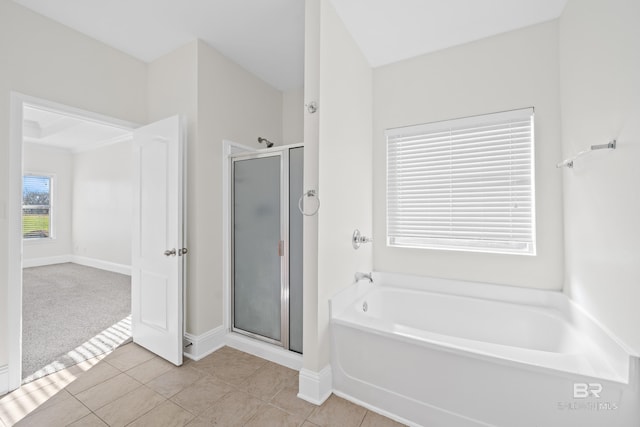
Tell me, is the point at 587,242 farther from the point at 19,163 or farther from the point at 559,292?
the point at 19,163

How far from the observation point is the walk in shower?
2.22 m

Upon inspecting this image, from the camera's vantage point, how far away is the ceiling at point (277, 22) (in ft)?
6.11

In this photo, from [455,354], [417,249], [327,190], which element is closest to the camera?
[455,354]

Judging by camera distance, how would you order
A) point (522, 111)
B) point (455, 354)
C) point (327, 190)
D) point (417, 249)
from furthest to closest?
point (417, 249)
point (522, 111)
point (327, 190)
point (455, 354)

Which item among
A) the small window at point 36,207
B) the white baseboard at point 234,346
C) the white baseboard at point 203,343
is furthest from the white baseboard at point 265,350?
the small window at point 36,207

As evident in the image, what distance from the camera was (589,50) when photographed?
1.50m

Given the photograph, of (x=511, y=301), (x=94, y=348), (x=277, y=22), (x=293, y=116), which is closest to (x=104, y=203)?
(x=94, y=348)

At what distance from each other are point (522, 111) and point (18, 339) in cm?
396

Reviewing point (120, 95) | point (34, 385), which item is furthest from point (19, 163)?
point (34, 385)

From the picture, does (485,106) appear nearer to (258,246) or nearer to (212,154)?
(258,246)

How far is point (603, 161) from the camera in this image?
1.38 m

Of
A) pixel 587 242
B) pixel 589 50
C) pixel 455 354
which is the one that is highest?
pixel 589 50

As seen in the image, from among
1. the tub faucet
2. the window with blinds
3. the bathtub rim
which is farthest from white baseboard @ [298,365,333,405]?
the window with blinds

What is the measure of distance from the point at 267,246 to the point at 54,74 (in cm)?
213
